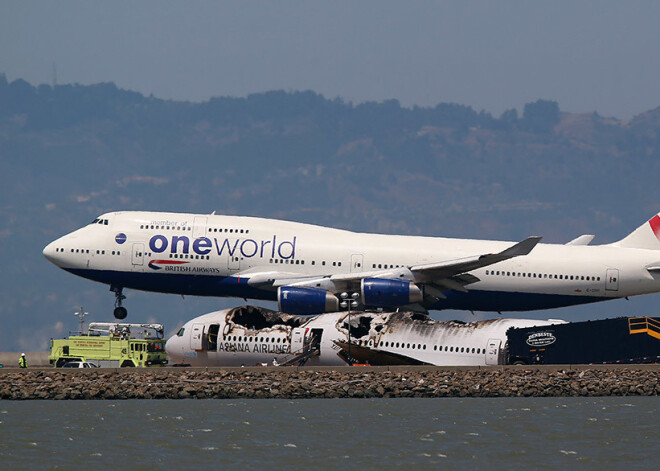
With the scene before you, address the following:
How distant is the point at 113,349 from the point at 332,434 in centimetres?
3151

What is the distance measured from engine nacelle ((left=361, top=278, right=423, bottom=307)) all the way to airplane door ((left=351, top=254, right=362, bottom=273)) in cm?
474

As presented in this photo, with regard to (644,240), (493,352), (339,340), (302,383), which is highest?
(644,240)

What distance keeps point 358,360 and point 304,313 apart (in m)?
5.55

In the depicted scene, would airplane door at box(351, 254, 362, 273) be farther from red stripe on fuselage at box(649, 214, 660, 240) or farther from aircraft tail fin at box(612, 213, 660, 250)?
red stripe on fuselage at box(649, 214, 660, 240)

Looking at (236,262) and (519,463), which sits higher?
(236,262)

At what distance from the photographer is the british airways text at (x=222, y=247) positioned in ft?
312

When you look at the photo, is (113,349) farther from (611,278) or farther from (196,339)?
(611,278)

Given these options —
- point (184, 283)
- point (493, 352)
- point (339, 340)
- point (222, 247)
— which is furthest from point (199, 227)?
point (493, 352)

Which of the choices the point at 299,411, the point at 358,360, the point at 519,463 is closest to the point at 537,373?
the point at 358,360

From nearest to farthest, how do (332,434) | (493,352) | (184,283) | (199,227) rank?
(332,434), (493,352), (184,283), (199,227)

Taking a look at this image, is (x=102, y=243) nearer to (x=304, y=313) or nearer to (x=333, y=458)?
(x=304, y=313)

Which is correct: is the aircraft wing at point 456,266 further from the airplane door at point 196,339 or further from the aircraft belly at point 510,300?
the airplane door at point 196,339

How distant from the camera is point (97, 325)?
101 meters

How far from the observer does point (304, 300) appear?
90.8 metres
